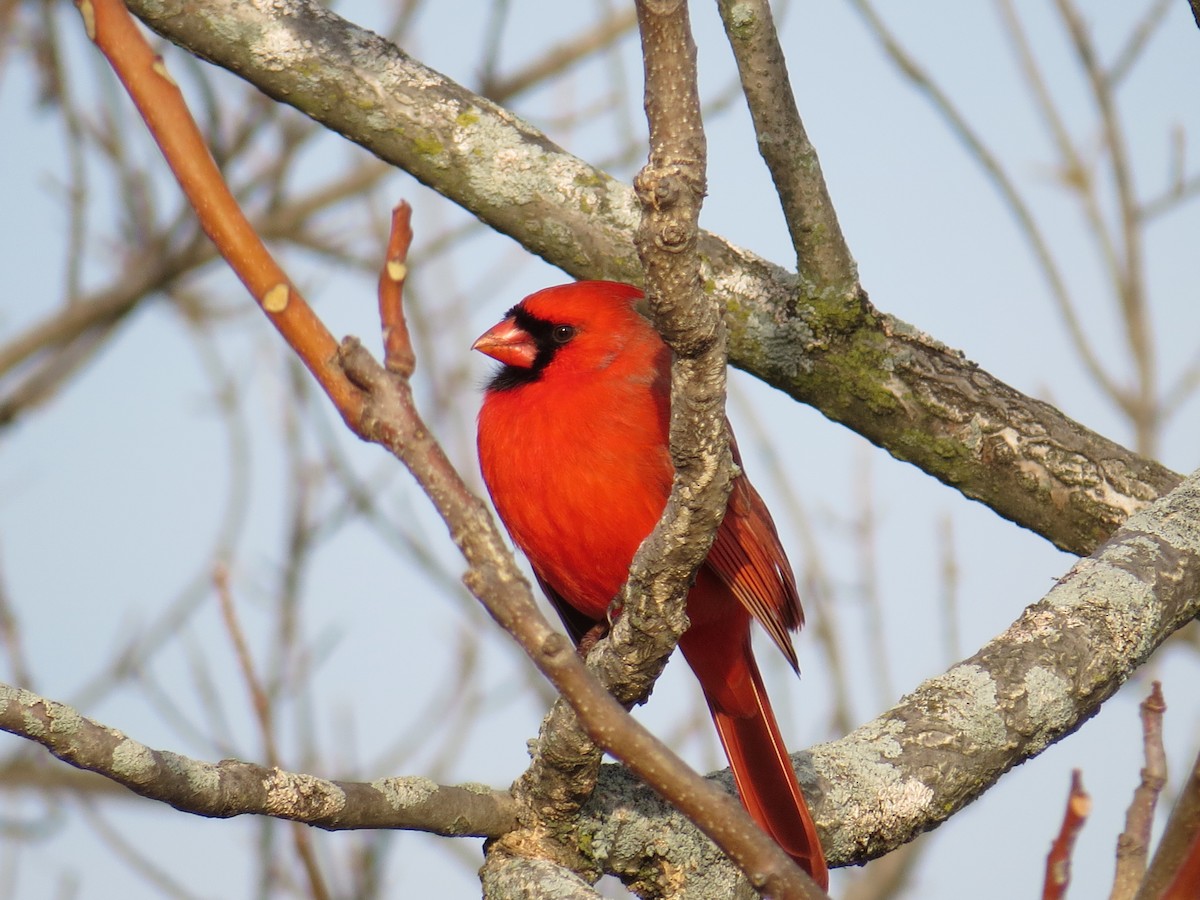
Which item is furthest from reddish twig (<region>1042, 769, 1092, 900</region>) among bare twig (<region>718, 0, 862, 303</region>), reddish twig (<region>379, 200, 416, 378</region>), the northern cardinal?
bare twig (<region>718, 0, 862, 303</region>)

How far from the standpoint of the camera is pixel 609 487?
287cm

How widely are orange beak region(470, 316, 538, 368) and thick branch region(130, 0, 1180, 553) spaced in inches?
14.1

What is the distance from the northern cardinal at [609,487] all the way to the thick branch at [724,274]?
229mm

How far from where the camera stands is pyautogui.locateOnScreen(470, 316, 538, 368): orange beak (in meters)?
3.24

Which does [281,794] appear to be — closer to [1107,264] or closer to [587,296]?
[587,296]

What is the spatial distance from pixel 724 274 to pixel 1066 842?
1957mm

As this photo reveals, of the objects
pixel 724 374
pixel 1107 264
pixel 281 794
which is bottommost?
pixel 281 794

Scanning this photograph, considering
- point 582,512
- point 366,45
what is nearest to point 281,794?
point 582,512

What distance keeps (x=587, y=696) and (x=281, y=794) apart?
0.80m

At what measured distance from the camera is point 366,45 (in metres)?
2.91

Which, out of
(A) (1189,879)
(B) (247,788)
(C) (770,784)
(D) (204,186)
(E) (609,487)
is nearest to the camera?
(A) (1189,879)

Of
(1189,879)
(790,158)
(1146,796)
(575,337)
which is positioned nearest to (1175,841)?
(1189,879)

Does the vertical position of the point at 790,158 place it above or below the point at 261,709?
above

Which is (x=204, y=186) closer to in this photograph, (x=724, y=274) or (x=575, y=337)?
(x=724, y=274)
